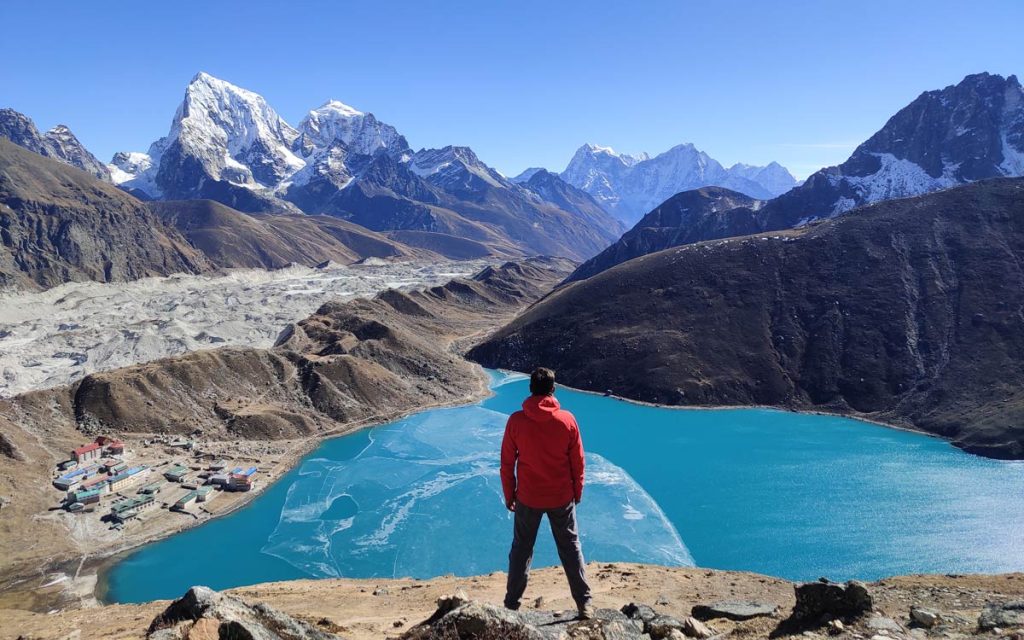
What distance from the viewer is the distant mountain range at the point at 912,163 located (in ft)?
538

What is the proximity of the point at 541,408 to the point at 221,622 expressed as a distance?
219 inches

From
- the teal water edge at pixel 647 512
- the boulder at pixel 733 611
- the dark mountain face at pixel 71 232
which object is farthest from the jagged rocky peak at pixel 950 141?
the dark mountain face at pixel 71 232

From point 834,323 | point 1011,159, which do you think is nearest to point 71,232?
point 834,323

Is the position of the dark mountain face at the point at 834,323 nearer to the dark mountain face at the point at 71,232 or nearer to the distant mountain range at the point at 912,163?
the distant mountain range at the point at 912,163

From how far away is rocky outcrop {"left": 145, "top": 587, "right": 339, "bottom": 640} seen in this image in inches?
332

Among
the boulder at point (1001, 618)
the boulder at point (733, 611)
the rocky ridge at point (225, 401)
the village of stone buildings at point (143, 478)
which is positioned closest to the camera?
the boulder at point (1001, 618)

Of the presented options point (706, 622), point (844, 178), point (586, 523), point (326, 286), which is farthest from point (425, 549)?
point (844, 178)

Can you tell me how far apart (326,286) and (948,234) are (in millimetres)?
150085

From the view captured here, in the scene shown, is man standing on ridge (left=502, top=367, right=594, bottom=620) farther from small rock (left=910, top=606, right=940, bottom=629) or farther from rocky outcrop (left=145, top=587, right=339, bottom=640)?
small rock (left=910, top=606, right=940, bottom=629)

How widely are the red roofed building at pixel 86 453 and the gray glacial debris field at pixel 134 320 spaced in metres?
34.4

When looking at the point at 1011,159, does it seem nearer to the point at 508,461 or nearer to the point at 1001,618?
the point at 1001,618

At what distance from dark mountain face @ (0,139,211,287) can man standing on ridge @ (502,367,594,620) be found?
538ft

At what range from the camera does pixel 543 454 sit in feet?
30.5

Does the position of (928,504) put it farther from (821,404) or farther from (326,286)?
(326,286)
